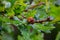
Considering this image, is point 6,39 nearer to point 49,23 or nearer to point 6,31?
point 6,31

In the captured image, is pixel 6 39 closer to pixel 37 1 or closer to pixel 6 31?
pixel 6 31

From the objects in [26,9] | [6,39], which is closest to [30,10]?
[26,9]

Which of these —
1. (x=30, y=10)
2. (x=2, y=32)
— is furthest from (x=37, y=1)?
(x=2, y=32)

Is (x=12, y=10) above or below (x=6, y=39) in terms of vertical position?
above

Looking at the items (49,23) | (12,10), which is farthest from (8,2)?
(49,23)

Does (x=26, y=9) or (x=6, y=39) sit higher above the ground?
(x=26, y=9)

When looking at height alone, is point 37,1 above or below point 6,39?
above

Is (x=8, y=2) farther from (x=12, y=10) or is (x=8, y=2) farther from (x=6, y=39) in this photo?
(x=6, y=39)
